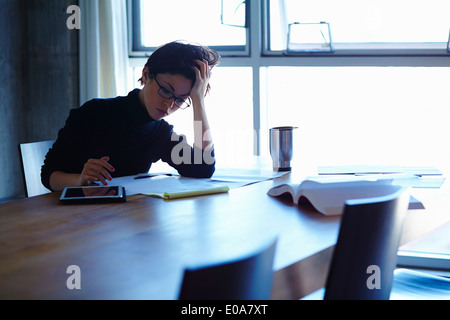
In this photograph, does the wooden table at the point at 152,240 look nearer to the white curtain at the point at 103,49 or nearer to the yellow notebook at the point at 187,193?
the yellow notebook at the point at 187,193

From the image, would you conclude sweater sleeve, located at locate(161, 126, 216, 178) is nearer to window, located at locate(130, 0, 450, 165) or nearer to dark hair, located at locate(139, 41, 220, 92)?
dark hair, located at locate(139, 41, 220, 92)

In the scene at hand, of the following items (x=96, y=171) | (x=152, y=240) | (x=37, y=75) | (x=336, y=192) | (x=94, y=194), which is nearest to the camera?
(x=152, y=240)

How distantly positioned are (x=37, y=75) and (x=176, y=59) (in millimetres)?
2104

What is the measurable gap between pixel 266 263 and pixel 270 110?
3.22 m

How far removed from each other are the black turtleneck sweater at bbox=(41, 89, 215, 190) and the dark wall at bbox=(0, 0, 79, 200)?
175 cm

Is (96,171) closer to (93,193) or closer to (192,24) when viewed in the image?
(93,193)

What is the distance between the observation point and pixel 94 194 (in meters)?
1.69

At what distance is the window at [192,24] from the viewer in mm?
3830

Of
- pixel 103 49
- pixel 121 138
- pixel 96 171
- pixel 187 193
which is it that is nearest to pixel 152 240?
pixel 187 193

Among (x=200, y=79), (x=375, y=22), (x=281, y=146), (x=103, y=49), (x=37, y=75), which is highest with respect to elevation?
(x=375, y=22)

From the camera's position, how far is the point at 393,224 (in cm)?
116

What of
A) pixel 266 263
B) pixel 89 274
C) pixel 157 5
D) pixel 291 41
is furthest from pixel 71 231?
pixel 157 5

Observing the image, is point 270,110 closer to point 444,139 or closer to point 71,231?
point 444,139

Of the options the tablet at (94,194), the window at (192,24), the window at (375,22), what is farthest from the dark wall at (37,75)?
the tablet at (94,194)
